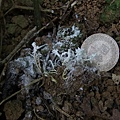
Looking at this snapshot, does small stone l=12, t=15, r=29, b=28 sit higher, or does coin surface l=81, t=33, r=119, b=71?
small stone l=12, t=15, r=29, b=28

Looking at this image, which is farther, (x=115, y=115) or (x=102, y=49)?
(x=102, y=49)

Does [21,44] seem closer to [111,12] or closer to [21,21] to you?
[21,21]

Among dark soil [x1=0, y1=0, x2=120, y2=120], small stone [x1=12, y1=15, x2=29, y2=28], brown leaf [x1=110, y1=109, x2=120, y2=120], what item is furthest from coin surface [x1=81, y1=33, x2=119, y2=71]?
small stone [x1=12, y1=15, x2=29, y2=28]

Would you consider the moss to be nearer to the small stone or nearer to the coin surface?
the coin surface

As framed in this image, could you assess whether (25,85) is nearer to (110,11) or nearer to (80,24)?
(80,24)

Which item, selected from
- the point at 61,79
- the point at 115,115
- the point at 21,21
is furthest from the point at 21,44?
the point at 115,115
